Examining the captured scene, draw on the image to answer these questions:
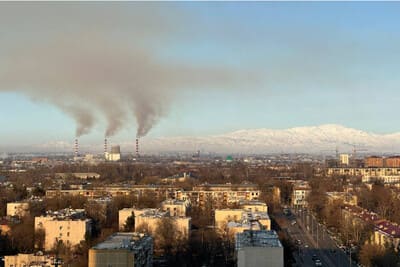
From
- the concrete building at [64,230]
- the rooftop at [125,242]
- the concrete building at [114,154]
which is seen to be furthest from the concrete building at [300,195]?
the concrete building at [114,154]

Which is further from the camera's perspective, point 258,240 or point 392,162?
point 392,162

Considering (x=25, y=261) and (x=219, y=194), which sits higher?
(x=219, y=194)

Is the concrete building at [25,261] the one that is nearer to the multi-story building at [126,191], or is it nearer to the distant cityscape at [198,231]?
the distant cityscape at [198,231]

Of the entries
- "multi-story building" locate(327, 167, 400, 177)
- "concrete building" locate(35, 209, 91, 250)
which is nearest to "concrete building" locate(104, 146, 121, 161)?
"multi-story building" locate(327, 167, 400, 177)

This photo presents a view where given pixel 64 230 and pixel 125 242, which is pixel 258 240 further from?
pixel 64 230

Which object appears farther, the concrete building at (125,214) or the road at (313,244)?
the concrete building at (125,214)

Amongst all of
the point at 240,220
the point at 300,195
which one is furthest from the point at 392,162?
the point at 240,220
